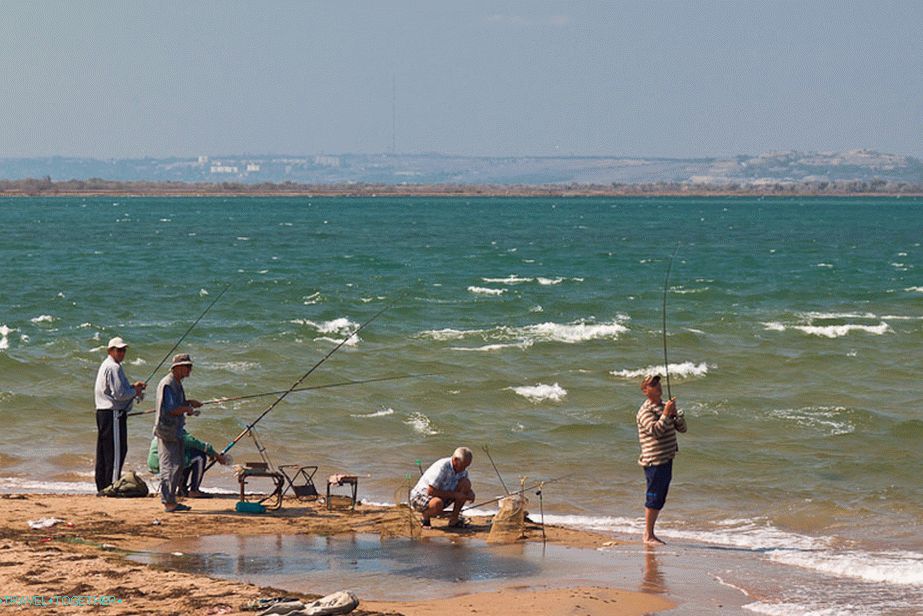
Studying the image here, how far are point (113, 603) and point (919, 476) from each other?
973 centimetres

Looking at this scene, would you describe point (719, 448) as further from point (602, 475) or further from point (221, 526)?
point (221, 526)

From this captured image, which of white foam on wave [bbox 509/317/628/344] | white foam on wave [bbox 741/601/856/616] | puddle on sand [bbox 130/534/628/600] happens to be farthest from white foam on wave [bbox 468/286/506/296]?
white foam on wave [bbox 741/601/856/616]

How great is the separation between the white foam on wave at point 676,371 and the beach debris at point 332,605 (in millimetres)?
14150

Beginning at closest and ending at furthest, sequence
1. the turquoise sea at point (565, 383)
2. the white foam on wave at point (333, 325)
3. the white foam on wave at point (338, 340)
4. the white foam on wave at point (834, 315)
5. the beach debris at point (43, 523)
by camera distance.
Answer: the beach debris at point (43, 523)
the turquoise sea at point (565, 383)
the white foam on wave at point (338, 340)
the white foam on wave at point (333, 325)
the white foam on wave at point (834, 315)

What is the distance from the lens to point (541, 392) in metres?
20.4

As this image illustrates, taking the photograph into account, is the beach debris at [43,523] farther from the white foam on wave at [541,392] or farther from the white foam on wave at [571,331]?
the white foam on wave at [571,331]

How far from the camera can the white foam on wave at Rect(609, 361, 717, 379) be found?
22.1 meters

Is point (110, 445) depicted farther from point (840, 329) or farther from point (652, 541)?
point (840, 329)

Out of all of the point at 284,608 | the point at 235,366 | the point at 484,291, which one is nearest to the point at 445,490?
the point at 284,608

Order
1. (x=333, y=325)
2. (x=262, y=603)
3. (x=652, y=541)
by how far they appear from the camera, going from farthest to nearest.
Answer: (x=333, y=325) < (x=652, y=541) < (x=262, y=603)

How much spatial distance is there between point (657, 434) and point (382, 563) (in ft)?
7.96

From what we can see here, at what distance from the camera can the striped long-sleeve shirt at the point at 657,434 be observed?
10961 mm

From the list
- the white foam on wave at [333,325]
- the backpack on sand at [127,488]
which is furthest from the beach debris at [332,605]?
the white foam on wave at [333,325]

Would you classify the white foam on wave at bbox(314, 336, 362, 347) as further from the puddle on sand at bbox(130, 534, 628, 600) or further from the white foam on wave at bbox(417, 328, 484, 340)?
the puddle on sand at bbox(130, 534, 628, 600)
